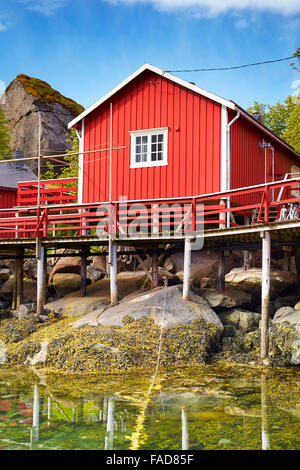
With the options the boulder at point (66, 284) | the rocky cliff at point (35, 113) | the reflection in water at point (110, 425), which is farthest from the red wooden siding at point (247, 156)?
the rocky cliff at point (35, 113)

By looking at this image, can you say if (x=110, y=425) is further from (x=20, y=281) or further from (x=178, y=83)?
(x=20, y=281)

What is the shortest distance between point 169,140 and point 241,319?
702 cm

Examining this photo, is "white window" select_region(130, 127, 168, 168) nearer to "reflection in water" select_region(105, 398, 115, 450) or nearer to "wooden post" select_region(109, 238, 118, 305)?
"wooden post" select_region(109, 238, 118, 305)

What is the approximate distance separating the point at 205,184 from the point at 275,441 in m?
11.2

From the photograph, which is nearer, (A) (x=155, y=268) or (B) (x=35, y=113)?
(A) (x=155, y=268)

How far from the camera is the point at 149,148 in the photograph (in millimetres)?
19203

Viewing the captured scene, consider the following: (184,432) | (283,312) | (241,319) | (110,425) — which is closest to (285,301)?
(241,319)

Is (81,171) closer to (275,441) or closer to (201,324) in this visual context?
(201,324)

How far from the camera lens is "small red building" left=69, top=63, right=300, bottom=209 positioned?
18.1 meters

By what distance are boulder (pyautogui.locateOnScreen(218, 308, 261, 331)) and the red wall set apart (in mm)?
4429

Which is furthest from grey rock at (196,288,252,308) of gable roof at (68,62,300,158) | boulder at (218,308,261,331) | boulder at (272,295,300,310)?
gable roof at (68,62,300,158)

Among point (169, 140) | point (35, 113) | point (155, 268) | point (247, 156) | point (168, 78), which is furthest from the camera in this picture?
point (35, 113)

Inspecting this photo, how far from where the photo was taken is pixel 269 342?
14094 millimetres

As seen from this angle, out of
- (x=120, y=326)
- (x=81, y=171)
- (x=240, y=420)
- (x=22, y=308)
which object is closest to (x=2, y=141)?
(x=81, y=171)
